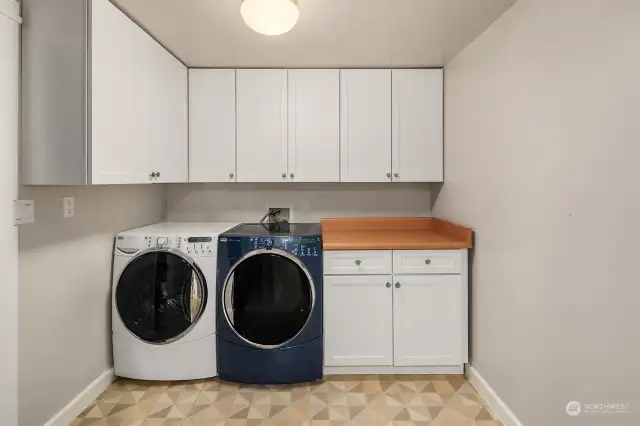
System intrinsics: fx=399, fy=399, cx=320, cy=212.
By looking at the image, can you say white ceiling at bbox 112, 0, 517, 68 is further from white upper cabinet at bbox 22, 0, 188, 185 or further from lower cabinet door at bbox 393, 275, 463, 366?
lower cabinet door at bbox 393, 275, 463, 366

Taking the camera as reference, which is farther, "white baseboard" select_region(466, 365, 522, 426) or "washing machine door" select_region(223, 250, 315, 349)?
"washing machine door" select_region(223, 250, 315, 349)

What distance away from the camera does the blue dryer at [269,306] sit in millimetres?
2363

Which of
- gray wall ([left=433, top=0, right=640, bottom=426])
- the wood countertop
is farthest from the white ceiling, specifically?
the wood countertop

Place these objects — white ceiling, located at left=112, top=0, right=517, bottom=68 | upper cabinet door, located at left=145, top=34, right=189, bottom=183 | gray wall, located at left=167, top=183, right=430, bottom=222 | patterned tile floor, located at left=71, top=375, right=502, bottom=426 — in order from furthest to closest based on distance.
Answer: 1. gray wall, located at left=167, top=183, right=430, bottom=222
2. upper cabinet door, located at left=145, top=34, right=189, bottom=183
3. patterned tile floor, located at left=71, top=375, right=502, bottom=426
4. white ceiling, located at left=112, top=0, right=517, bottom=68

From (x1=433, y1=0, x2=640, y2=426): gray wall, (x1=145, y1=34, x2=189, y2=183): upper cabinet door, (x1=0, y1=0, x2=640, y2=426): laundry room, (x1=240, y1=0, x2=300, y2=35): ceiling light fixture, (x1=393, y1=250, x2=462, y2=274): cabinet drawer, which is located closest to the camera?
(x1=433, y1=0, x2=640, y2=426): gray wall

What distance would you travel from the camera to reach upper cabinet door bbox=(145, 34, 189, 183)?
231 centimetres

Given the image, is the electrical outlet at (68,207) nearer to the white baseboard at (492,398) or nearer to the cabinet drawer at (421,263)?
the cabinet drawer at (421,263)

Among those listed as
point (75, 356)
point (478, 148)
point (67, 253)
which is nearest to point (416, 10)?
point (478, 148)

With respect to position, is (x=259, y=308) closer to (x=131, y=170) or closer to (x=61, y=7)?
(x=131, y=170)

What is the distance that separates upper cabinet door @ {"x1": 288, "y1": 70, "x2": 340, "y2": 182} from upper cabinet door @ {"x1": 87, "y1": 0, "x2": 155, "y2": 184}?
982 mm

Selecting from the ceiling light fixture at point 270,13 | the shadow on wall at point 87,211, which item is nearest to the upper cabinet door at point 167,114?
the shadow on wall at point 87,211

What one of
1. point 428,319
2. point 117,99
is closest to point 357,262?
point 428,319

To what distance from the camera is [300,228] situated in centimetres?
281

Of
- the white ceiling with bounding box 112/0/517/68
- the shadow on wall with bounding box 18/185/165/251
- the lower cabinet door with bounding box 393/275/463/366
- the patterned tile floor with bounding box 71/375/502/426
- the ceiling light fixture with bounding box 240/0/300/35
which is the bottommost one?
Result: the patterned tile floor with bounding box 71/375/502/426
